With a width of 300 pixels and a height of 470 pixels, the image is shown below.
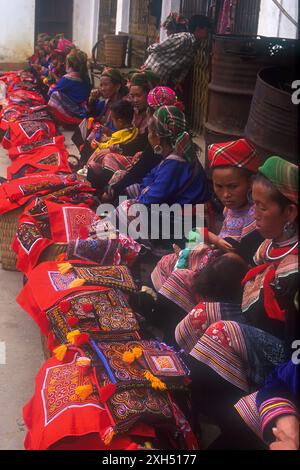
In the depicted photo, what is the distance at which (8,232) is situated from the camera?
413 centimetres

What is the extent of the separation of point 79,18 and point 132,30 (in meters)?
3.75

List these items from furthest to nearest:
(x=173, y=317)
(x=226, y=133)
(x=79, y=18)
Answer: (x=79, y=18), (x=226, y=133), (x=173, y=317)

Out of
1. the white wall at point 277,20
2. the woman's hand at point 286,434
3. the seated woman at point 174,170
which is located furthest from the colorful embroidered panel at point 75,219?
the white wall at point 277,20

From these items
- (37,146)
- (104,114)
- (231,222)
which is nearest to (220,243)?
(231,222)

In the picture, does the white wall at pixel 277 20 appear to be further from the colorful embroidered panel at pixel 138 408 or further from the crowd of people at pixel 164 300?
the colorful embroidered panel at pixel 138 408

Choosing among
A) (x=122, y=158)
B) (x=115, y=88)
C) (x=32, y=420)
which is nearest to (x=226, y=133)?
(x=122, y=158)

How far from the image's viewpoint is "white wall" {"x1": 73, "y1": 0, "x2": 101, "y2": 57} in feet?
48.8

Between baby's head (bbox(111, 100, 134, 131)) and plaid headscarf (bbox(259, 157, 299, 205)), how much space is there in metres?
3.09

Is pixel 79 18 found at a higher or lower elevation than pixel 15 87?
higher

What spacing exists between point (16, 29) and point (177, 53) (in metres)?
8.89

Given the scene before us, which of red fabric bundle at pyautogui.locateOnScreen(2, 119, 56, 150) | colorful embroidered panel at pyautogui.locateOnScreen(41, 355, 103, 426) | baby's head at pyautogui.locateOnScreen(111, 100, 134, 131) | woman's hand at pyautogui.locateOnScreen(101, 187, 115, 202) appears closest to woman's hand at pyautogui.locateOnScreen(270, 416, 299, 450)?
colorful embroidered panel at pyautogui.locateOnScreen(41, 355, 103, 426)

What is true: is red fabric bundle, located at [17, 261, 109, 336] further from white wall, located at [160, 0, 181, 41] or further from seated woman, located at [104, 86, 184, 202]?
white wall, located at [160, 0, 181, 41]
